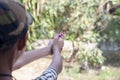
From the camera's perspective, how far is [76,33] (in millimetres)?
5645

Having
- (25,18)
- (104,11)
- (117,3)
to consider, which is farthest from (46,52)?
(117,3)

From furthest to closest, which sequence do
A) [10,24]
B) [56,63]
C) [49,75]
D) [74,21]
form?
1. [74,21]
2. [56,63]
3. [49,75]
4. [10,24]

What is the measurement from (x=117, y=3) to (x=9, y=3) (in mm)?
5332

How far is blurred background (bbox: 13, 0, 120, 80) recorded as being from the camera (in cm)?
544

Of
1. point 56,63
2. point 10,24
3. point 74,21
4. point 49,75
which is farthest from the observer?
point 74,21

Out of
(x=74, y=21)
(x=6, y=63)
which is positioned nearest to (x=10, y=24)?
(x=6, y=63)

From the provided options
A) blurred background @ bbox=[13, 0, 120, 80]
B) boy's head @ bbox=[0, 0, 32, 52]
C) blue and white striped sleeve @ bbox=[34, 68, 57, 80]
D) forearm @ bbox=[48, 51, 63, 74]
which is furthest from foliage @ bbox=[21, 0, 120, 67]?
boy's head @ bbox=[0, 0, 32, 52]

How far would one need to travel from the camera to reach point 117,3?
619 centimetres

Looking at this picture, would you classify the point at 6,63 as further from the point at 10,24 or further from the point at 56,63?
the point at 56,63

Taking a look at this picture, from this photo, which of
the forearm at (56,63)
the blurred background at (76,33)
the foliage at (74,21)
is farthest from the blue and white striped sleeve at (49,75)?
the foliage at (74,21)

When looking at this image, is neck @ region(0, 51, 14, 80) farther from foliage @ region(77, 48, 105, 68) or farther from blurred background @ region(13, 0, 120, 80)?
foliage @ region(77, 48, 105, 68)

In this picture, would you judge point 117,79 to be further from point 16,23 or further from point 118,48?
point 16,23

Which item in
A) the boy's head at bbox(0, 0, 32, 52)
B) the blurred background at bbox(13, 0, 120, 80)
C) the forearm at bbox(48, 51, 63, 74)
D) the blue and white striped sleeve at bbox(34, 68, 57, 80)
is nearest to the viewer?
the boy's head at bbox(0, 0, 32, 52)

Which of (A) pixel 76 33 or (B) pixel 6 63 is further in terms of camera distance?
(A) pixel 76 33
